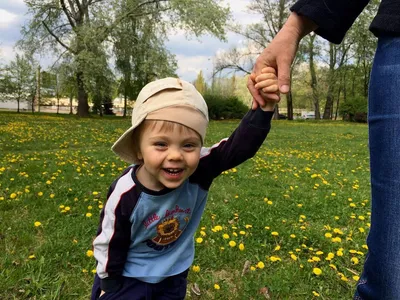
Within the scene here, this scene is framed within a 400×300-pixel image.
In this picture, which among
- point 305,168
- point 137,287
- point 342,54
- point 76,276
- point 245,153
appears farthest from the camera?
point 342,54

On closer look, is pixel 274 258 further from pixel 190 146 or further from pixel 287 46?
pixel 287 46

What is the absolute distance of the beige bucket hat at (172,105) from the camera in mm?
1671

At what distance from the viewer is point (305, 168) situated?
768 centimetres

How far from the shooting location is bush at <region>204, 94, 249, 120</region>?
106 ft

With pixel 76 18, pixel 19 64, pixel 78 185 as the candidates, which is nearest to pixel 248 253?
pixel 78 185

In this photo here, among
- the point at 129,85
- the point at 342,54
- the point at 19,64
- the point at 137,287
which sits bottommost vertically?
the point at 137,287

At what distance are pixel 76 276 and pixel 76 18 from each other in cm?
2625

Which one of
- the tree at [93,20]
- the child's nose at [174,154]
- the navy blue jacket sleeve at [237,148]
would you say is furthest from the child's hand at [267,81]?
the tree at [93,20]

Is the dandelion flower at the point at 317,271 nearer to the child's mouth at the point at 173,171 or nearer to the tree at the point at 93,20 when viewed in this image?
the child's mouth at the point at 173,171

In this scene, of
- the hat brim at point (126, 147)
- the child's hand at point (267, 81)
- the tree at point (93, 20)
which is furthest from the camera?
the tree at point (93, 20)

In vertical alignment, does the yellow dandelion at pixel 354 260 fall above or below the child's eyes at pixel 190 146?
below

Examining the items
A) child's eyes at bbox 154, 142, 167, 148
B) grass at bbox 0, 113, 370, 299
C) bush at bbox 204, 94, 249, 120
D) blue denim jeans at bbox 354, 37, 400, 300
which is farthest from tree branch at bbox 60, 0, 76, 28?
blue denim jeans at bbox 354, 37, 400, 300

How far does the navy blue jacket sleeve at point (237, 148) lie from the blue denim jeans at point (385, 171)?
515 mm

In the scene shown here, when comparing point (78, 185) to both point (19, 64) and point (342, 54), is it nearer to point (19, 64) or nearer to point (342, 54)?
point (19, 64)
